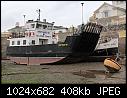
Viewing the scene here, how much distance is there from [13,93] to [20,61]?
55.0 ft

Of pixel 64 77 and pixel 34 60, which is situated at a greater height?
pixel 64 77

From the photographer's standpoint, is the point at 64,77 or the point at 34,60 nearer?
the point at 64,77

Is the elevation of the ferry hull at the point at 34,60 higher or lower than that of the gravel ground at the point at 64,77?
lower

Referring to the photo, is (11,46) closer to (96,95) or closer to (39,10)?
(39,10)

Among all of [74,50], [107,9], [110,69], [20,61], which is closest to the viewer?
[110,69]

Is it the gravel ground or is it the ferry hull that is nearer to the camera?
the gravel ground

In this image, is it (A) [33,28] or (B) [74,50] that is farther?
(A) [33,28]

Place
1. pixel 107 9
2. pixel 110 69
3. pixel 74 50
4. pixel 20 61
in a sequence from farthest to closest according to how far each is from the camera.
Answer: pixel 107 9, pixel 20 61, pixel 74 50, pixel 110 69

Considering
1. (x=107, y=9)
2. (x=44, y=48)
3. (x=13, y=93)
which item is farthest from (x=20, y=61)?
(x=107, y=9)

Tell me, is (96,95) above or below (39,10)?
below

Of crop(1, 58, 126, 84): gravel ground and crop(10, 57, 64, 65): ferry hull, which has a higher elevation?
crop(1, 58, 126, 84): gravel ground

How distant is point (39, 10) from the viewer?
25266 millimetres

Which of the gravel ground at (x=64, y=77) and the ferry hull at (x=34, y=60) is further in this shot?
the ferry hull at (x=34, y=60)

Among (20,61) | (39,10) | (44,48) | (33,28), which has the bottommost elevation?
(20,61)
